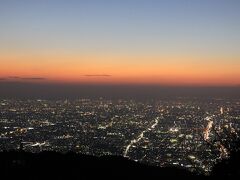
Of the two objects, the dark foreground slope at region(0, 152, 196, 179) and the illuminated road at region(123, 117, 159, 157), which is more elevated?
the dark foreground slope at region(0, 152, 196, 179)

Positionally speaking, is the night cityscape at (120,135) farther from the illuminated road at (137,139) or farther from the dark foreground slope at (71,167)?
the dark foreground slope at (71,167)

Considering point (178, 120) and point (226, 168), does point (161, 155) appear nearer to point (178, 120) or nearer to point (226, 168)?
point (226, 168)

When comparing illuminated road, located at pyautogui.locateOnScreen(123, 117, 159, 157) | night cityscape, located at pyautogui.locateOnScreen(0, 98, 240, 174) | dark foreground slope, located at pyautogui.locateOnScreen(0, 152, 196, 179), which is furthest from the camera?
illuminated road, located at pyautogui.locateOnScreen(123, 117, 159, 157)

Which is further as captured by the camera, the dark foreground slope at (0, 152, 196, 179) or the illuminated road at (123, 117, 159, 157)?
the illuminated road at (123, 117, 159, 157)

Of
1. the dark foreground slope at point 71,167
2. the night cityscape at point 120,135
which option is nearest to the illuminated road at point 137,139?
the night cityscape at point 120,135

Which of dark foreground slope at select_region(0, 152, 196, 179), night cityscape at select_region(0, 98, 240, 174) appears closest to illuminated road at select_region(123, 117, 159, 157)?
night cityscape at select_region(0, 98, 240, 174)

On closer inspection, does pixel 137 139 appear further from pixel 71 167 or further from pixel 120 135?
pixel 71 167

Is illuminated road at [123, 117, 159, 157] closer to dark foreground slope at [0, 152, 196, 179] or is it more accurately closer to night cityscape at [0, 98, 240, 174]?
night cityscape at [0, 98, 240, 174]

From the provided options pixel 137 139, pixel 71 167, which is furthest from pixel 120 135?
pixel 71 167

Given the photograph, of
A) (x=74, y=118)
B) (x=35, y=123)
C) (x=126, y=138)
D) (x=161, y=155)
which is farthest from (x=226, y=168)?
(x=74, y=118)

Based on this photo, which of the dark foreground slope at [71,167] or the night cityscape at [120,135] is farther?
the night cityscape at [120,135]
